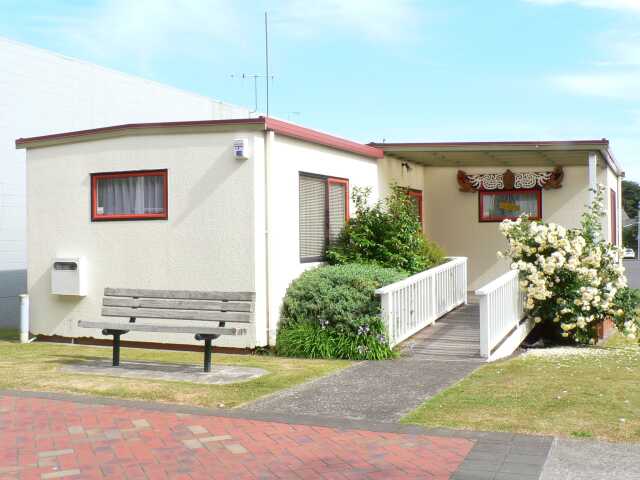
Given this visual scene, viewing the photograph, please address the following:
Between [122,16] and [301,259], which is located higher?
[122,16]

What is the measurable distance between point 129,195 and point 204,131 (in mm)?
1743

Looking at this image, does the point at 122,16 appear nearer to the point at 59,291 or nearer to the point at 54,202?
the point at 54,202

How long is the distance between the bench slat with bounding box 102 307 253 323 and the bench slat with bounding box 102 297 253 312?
0.17ft

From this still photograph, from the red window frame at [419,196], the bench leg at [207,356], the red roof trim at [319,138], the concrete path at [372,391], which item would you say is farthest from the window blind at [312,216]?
the red window frame at [419,196]

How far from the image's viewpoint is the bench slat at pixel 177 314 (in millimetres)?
9500

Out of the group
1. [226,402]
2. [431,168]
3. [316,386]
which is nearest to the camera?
[226,402]

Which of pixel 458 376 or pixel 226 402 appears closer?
pixel 226 402

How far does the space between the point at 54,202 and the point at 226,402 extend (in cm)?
657

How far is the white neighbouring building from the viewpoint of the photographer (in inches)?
662

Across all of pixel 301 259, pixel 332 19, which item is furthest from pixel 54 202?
pixel 332 19

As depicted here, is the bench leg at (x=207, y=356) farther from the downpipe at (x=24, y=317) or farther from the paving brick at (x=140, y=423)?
the downpipe at (x=24, y=317)

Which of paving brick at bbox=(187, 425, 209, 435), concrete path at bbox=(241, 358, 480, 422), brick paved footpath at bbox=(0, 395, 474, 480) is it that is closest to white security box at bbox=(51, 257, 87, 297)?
concrete path at bbox=(241, 358, 480, 422)

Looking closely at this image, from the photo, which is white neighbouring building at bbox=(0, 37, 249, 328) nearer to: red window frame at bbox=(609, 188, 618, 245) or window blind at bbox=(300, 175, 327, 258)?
window blind at bbox=(300, 175, 327, 258)

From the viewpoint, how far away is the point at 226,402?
7609 millimetres
